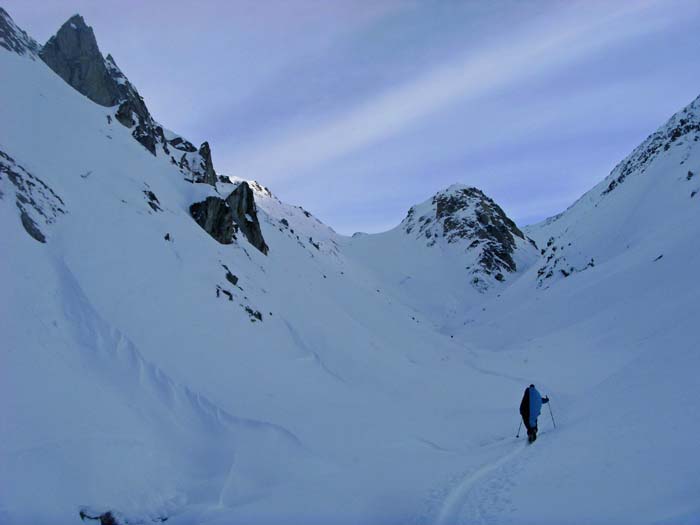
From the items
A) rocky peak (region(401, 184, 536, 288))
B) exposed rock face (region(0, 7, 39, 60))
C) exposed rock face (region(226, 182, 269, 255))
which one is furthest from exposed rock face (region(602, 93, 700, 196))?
exposed rock face (region(0, 7, 39, 60))

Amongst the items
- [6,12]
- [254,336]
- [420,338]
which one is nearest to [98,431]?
[254,336]

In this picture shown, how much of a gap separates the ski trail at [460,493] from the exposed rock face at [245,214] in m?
24.6

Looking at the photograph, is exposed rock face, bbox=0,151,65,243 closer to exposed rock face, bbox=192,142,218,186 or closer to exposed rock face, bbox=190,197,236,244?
exposed rock face, bbox=190,197,236,244

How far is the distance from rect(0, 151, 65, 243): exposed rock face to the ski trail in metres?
13.1

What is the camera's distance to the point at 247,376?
1525 centimetres

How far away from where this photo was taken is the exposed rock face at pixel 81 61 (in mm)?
37969

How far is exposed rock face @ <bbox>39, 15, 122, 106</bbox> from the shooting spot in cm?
3797

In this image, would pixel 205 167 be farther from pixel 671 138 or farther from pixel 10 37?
pixel 671 138

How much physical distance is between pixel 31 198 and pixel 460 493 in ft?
49.5

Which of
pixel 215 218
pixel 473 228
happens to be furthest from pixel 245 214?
pixel 473 228

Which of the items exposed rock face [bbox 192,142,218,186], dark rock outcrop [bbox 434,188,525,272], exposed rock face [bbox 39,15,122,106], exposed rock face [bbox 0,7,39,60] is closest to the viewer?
exposed rock face [bbox 0,7,39,60]

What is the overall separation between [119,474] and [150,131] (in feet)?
108

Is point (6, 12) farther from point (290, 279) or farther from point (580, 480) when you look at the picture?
point (580, 480)

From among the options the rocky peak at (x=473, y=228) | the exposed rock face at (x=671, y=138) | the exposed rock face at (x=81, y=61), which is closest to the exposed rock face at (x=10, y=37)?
the exposed rock face at (x=81, y=61)
